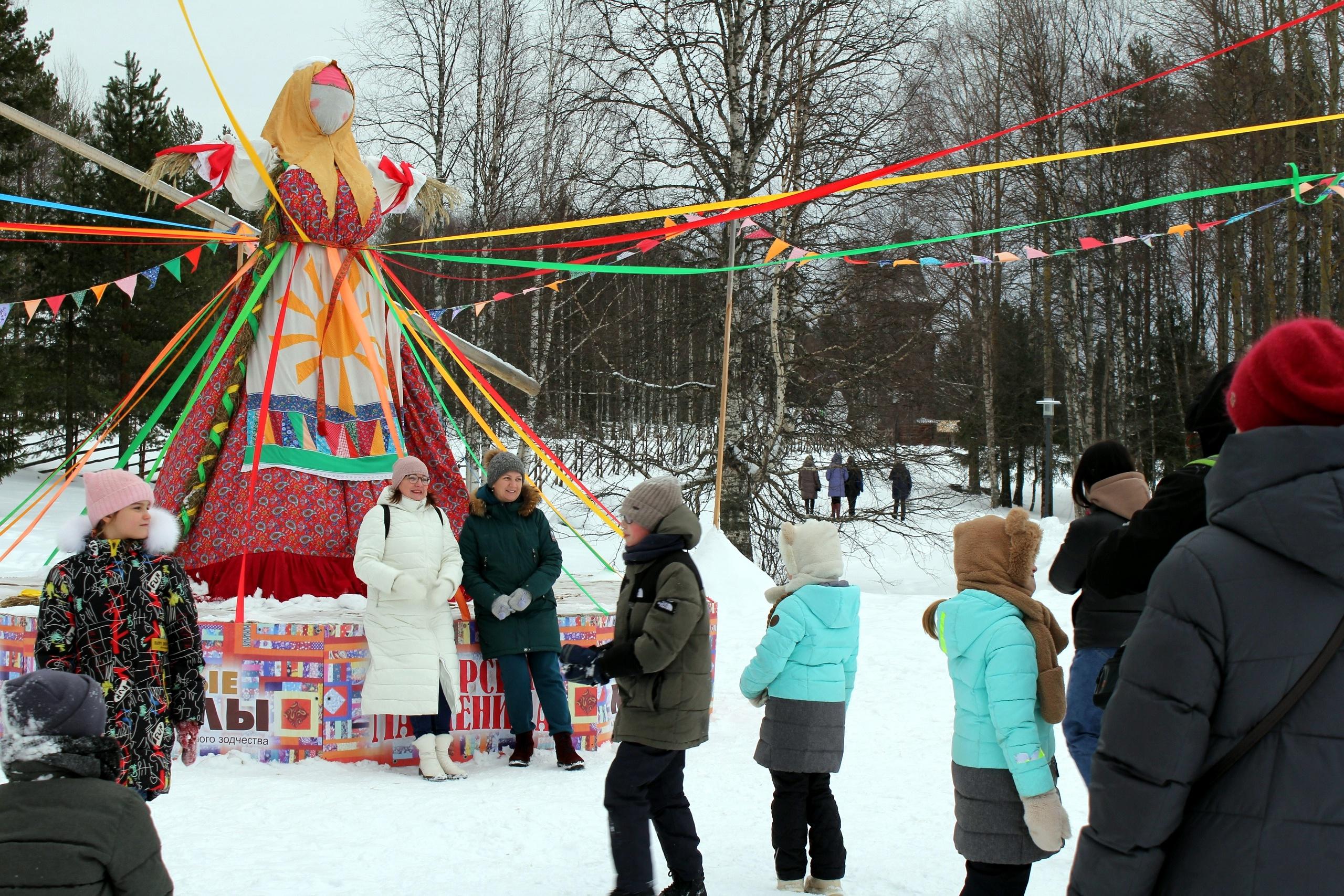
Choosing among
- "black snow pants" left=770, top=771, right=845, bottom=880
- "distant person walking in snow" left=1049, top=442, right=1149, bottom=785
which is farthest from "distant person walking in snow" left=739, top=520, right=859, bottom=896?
"distant person walking in snow" left=1049, top=442, right=1149, bottom=785

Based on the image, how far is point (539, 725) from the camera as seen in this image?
17.8 ft

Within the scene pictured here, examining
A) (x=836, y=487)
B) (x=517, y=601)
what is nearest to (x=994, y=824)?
(x=517, y=601)

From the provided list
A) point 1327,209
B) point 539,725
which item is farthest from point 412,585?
point 1327,209

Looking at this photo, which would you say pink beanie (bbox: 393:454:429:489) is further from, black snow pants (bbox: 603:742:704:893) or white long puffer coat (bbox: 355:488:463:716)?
black snow pants (bbox: 603:742:704:893)

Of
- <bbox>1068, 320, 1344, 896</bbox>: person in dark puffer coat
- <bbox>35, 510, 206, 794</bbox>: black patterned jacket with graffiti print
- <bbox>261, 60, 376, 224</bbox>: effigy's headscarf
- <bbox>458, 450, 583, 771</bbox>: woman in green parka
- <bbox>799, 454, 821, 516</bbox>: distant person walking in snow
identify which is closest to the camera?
<bbox>1068, 320, 1344, 896</bbox>: person in dark puffer coat

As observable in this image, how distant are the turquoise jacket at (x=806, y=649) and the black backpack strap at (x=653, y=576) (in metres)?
0.34

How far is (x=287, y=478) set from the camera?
5.82 meters

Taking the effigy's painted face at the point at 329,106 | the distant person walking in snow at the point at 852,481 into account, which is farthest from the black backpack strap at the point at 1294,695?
the distant person walking in snow at the point at 852,481

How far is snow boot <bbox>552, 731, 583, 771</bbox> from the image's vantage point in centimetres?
513

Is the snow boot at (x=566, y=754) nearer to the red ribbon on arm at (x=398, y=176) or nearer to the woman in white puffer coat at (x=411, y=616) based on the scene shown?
the woman in white puffer coat at (x=411, y=616)

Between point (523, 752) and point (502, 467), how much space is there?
131 cm

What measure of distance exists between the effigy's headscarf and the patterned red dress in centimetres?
5

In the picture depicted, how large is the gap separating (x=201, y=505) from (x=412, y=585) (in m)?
1.63

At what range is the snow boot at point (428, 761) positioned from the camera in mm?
4891
